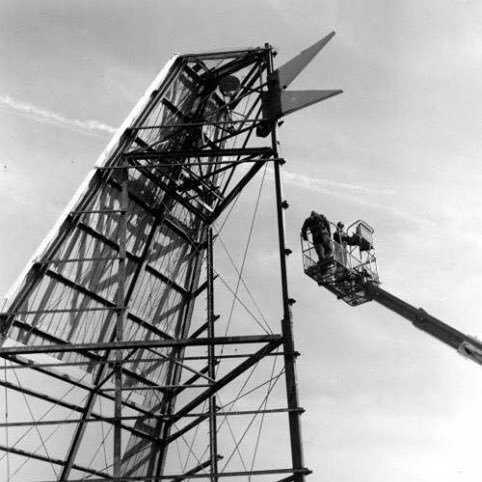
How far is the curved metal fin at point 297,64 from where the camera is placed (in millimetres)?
15891

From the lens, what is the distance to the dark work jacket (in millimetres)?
17328

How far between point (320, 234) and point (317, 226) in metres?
0.29

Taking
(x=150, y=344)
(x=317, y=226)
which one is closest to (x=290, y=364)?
(x=150, y=344)

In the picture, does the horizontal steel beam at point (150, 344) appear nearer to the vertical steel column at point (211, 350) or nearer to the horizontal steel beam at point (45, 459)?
the horizontal steel beam at point (45, 459)

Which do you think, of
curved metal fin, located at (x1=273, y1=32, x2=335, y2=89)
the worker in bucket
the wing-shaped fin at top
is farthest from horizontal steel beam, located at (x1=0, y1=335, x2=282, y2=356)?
curved metal fin, located at (x1=273, y1=32, x2=335, y2=89)

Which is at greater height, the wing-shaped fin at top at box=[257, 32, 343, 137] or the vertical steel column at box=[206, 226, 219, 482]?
the wing-shaped fin at top at box=[257, 32, 343, 137]

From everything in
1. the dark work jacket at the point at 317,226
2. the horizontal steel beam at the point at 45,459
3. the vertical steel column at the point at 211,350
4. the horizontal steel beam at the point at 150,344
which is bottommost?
the horizontal steel beam at the point at 45,459

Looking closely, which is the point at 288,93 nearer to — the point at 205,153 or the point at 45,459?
the point at 205,153

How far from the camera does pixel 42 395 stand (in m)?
14.8

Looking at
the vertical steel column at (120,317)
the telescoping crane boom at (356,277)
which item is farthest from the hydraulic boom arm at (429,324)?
the vertical steel column at (120,317)

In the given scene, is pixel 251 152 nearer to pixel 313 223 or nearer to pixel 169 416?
pixel 313 223

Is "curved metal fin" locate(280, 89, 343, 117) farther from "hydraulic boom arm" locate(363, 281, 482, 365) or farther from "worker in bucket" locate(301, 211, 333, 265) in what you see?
"hydraulic boom arm" locate(363, 281, 482, 365)

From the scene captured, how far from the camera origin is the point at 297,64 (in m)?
16.2

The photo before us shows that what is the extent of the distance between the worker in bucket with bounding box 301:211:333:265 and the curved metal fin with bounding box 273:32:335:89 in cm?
372
